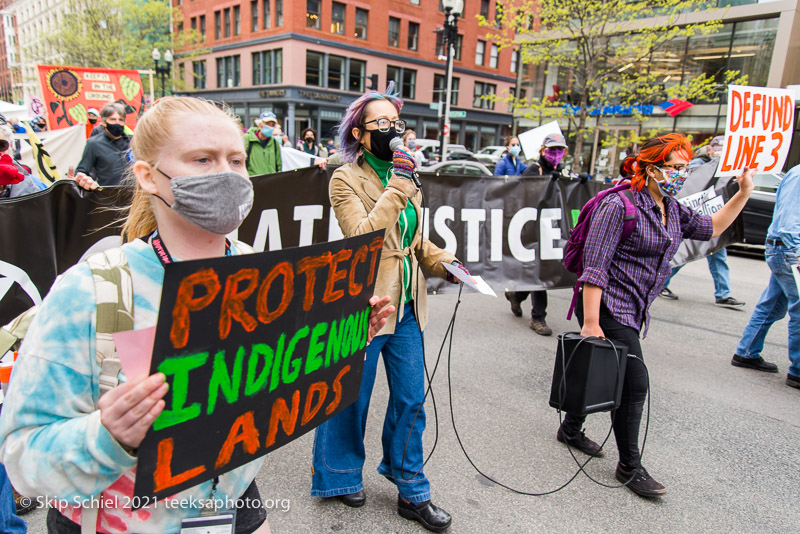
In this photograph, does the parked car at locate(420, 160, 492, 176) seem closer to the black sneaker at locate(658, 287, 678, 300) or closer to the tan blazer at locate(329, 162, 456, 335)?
the black sneaker at locate(658, 287, 678, 300)

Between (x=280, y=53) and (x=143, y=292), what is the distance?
37513 millimetres

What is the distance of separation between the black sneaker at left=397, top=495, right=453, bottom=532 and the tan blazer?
0.91m

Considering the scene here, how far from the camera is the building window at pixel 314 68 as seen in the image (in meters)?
34.8

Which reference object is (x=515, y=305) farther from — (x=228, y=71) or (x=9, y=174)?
(x=228, y=71)

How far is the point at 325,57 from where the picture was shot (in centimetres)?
3525

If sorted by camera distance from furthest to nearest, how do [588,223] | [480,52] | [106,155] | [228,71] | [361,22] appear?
[480,52] → [228,71] → [361,22] → [106,155] → [588,223]

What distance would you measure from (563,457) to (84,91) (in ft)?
43.6

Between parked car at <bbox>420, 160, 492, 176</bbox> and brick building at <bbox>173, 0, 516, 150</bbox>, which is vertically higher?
brick building at <bbox>173, 0, 516, 150</bbox>

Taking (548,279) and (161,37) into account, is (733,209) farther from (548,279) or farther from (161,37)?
(161,37)

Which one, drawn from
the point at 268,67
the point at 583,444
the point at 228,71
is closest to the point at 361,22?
the point at 268,67

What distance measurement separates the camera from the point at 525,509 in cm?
271

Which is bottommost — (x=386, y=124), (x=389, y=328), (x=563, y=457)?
(x=563, y=457)

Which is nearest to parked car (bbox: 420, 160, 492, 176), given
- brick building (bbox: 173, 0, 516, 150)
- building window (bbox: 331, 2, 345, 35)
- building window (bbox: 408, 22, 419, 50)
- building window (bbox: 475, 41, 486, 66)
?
brick building (bbox: 173, 0, 516, 150)

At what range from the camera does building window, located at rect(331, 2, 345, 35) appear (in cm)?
3509
